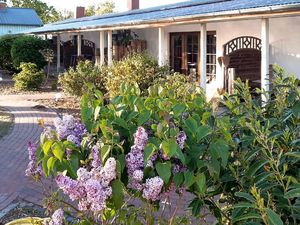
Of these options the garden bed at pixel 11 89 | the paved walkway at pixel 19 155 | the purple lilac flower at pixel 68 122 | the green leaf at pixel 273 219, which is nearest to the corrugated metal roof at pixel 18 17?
the garden bed at pixel 11 89

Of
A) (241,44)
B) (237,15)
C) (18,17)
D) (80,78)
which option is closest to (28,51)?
(80,78)

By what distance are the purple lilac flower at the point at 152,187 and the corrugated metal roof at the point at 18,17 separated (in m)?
54.7

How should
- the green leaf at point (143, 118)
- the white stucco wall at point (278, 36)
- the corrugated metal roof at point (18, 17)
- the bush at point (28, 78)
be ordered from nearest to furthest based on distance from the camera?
1. the green leaf at point (143, 118)
2. the white stucco wall at point (278, 36)
3. the bush at point (28, 78)
4. the corrugated metal roof at point (18, 17)

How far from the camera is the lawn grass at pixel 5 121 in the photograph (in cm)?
1070

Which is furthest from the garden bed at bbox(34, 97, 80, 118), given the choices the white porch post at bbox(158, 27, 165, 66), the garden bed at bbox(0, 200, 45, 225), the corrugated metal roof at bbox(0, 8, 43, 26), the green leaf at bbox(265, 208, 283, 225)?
the corrugated metal roof at bbox(0, 8, 43, 26)

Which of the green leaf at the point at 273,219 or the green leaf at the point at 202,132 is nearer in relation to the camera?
the green leaf at the point at 273,219

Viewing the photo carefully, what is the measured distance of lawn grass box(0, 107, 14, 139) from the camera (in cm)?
1070

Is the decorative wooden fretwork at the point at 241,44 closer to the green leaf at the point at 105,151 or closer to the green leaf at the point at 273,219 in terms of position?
the green leaf at the point at 105,151


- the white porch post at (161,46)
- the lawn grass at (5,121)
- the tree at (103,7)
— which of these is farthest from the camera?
the tree at (103,7)

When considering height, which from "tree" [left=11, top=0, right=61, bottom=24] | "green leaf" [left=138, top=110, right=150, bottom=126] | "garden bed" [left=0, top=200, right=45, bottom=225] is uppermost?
"tree" [left=11, top=0, right=61, bottom=24]

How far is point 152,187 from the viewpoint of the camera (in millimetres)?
2469

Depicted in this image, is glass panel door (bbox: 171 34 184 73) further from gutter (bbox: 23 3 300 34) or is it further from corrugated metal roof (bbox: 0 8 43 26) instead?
corrugated metal roof (bbox: 0 8 43 26)

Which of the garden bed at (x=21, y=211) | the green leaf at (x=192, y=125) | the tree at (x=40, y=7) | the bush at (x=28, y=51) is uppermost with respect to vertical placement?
the tree at (x=40, y=7)

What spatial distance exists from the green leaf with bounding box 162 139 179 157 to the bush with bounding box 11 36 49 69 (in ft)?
72.0
